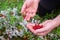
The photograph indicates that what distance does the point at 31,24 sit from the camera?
2600mm

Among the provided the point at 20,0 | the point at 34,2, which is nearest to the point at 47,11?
the point at 34,2

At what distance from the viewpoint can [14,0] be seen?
331cm

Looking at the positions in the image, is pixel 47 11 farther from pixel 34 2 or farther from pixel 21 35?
pixel 21 35

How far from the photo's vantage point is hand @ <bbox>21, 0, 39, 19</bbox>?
111 inches

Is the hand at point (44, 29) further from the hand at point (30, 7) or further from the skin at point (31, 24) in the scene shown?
the hand at point (30, 7)

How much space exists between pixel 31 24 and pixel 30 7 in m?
0.42

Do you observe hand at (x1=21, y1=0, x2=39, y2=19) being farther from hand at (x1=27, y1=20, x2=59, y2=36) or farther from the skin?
hand at (x1=27, y1=20, x2=59, y2=36)

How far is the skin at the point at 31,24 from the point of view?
254cm

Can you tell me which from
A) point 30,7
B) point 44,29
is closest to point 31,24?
point 44,29

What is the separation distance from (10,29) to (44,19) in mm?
770

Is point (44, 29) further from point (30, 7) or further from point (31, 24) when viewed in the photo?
point (30, 7)

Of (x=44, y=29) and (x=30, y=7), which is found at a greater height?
(x=30, y=7)

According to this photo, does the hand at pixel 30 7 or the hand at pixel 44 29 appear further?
the hand at pixel 30 7

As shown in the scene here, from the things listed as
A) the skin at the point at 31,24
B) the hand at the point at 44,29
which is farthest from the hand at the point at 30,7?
the hand at the point at 44,29
